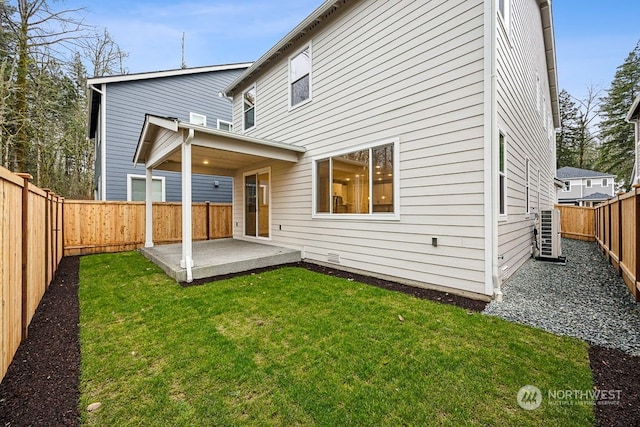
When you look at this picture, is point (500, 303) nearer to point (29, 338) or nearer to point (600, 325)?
point (600, 325)

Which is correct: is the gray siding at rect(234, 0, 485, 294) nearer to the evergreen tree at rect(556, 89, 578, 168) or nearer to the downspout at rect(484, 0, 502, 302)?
the downspout at rect(484, 0, 502, 302)

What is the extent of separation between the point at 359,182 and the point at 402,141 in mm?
1231

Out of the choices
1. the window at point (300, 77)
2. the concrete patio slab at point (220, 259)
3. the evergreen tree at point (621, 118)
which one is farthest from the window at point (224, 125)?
the evergreen tree at point (621, 118)

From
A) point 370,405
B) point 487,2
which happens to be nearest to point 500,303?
point 370,405

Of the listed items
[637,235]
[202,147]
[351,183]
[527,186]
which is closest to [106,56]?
[202,147]

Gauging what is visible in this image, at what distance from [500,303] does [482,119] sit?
8.50ft

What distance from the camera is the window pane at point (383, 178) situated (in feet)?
16.9

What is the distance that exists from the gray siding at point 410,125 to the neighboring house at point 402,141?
2 centimetres

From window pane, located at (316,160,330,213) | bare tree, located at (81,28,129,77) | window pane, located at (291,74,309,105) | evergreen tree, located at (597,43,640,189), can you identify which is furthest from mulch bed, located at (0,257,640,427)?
evergreen tree, located at (597,43,640,189)

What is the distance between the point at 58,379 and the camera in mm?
2328

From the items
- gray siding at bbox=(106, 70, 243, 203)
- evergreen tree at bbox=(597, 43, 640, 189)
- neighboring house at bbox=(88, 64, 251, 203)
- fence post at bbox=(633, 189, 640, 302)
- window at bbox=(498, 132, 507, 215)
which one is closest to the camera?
fence post at bbox=(633, 189, 640, 302)

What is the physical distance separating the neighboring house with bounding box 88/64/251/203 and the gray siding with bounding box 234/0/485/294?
7.23 metres

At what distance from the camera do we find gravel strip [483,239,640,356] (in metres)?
3.02

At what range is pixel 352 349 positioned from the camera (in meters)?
2.73
